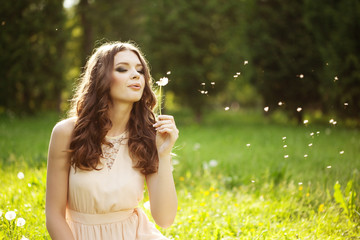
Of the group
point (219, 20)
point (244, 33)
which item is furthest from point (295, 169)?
point (219, 20)

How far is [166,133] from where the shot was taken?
7.75 ft

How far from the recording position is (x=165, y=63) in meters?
14.4

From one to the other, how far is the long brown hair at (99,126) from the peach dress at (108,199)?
0.22 feet

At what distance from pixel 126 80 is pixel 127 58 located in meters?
0.17

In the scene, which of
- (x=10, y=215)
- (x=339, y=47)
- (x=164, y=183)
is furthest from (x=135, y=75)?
(x=339, y=47)

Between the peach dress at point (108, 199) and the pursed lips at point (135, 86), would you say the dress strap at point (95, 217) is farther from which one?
the pursed lips at point (135, 86)

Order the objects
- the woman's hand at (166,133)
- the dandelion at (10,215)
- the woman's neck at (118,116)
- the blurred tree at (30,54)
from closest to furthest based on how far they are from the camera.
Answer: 1. the woman's hand at (166,133)
2. the woman's neck at (118,116)
3. the dandelion at (10,215)
4. the blurred tree at (30,54)

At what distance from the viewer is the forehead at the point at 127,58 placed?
2316 millimetres

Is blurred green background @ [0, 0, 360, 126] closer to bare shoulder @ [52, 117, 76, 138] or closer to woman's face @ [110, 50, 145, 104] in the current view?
woman's face @ [110, 50, 145, 104]

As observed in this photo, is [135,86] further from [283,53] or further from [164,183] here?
[283,53]

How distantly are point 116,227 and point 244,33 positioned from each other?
504 inches

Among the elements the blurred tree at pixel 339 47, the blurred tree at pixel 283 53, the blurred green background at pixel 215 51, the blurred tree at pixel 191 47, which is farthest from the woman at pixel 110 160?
the blurred tree at pixel 191 47

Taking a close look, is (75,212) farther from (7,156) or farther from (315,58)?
(315,58)

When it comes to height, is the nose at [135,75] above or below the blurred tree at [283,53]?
below
